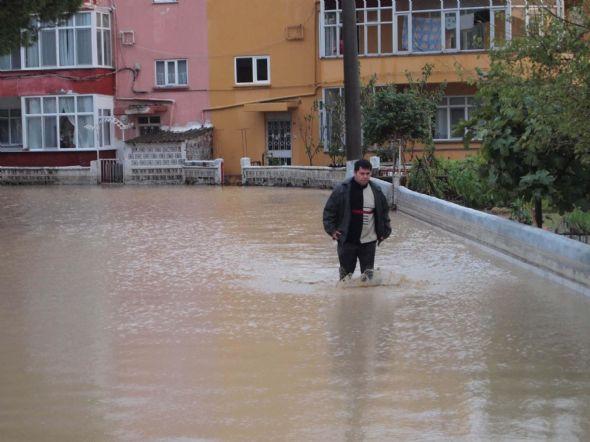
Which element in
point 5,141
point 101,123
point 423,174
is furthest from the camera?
point 5,141

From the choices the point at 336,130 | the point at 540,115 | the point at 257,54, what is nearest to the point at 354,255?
the point at 540,115

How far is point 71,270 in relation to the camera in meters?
14.9

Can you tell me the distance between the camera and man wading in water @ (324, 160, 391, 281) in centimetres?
1195

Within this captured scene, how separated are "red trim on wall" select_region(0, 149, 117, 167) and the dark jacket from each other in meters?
29.5

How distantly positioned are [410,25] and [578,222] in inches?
887

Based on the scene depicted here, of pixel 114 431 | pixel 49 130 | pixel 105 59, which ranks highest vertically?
pixel 105 59

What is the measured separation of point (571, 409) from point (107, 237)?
43.1 ft

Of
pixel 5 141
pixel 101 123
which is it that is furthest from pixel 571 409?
pixel 5 141

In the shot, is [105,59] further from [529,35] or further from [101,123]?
[529,35]

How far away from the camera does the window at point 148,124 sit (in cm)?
4188

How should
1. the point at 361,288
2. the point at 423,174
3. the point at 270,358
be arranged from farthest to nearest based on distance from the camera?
the point at 423,174 → the point at 361,288 → the point at 270,358

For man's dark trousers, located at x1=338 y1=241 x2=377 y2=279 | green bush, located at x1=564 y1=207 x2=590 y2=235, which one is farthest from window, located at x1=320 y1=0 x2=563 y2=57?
man's dark trousers, located at x1=338 y1=241 x2=377 y2=279

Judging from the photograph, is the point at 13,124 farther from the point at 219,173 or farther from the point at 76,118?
the point at 219,173

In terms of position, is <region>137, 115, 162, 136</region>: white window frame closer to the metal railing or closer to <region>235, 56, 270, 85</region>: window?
the metal railing
